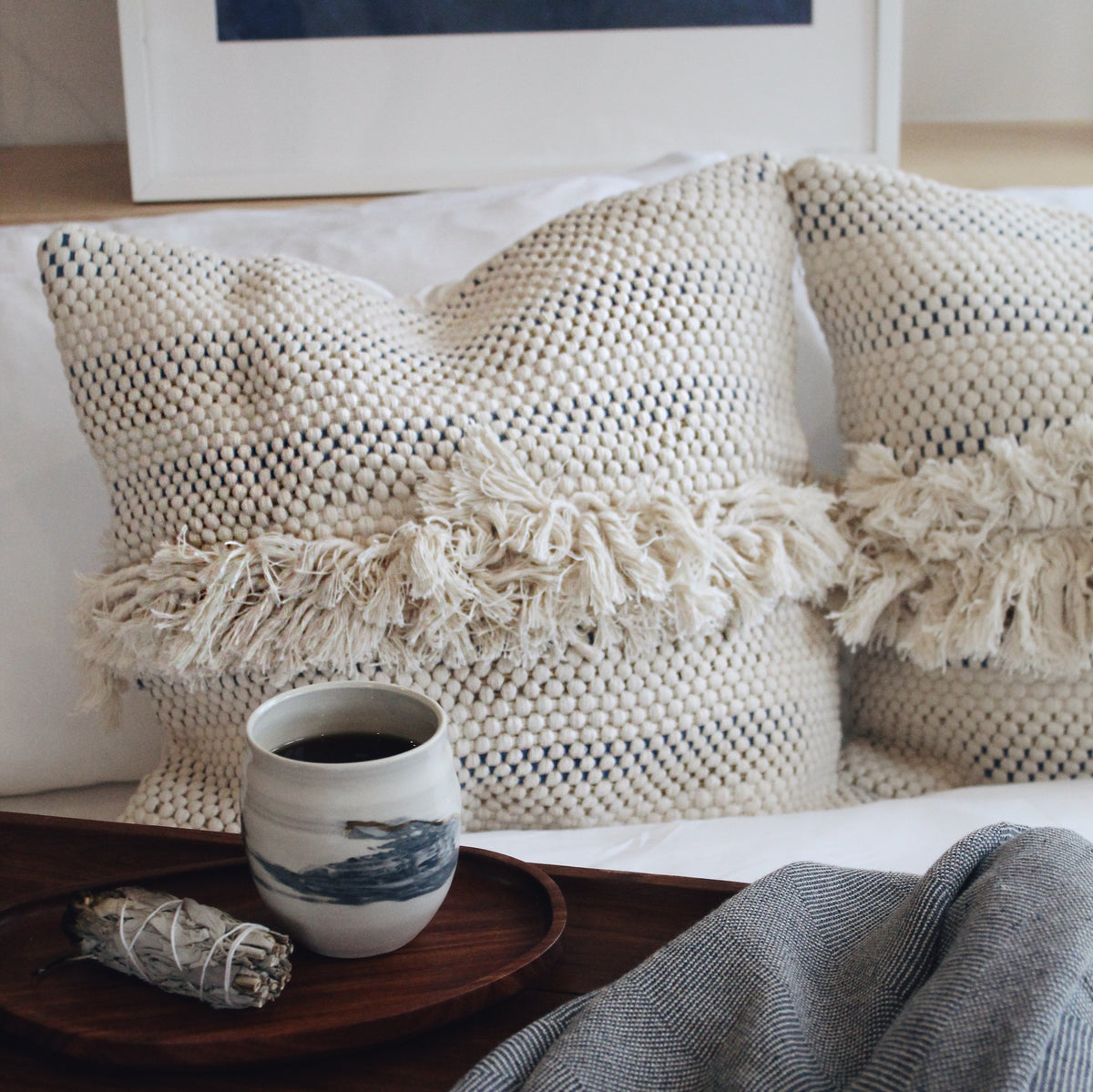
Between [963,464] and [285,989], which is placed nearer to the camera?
[285,989]

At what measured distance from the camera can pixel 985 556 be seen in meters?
0.72

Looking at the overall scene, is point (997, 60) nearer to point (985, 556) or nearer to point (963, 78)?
point (963, 78)

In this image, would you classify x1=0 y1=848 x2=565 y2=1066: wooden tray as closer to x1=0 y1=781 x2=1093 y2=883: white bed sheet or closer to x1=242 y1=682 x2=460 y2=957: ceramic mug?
x1=242 y1=682 x2=460 y2=957: ceramic mug

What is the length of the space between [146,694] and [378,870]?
0.40 meters

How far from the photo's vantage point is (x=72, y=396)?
694 mm

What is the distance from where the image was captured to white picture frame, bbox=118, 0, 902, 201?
3.63 ft

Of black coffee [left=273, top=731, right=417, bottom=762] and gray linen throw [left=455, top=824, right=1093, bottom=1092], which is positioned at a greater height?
black coffee [left=273, top=731, right=417, bottom=762]

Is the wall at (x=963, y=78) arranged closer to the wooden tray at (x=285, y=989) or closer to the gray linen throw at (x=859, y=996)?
the wooden tray at (x=285, y=989)

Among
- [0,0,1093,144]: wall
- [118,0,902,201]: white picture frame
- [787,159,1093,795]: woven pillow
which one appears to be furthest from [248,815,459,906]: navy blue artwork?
[0,0,1093,144]: wall

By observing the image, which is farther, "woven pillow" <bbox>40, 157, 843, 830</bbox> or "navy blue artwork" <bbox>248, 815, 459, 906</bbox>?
"woven pillow" <bbox>40, 157, 843, 830</bbox>

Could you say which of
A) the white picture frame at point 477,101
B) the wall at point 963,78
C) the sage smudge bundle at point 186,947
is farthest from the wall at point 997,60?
the sage smudge bundle at point 186,947

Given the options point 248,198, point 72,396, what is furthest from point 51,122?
point 72,396

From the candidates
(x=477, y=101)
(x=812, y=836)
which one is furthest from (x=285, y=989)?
(x=477, y=101)

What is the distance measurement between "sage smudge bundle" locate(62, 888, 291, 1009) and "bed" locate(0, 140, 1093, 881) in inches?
9.1
